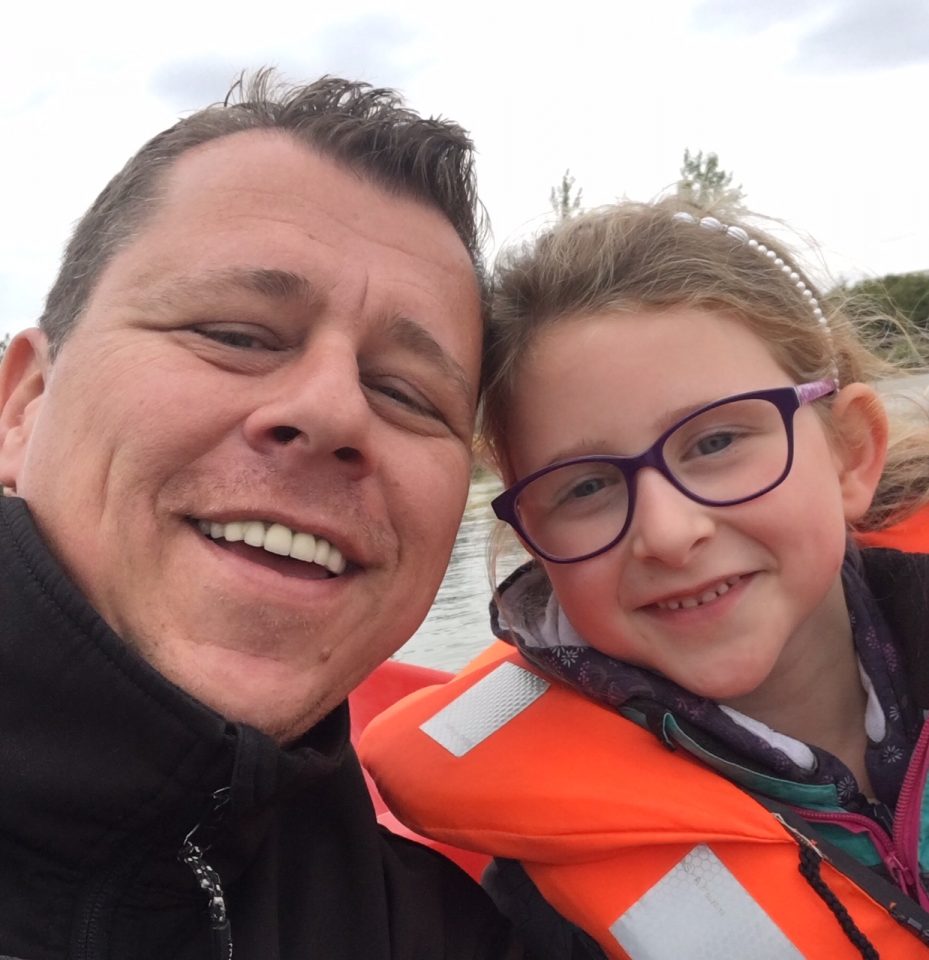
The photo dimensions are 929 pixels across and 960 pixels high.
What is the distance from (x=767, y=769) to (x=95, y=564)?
1.24 metres

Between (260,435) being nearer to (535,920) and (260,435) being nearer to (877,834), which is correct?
(535,920)

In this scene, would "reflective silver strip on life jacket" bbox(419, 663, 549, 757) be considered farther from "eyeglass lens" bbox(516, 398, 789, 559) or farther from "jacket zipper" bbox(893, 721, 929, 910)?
"jacket zipper" bbox(893, 721, 929, 910)

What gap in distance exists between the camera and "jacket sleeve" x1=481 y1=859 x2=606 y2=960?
1.62 m

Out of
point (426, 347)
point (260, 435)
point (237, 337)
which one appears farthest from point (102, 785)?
point (426, 347)

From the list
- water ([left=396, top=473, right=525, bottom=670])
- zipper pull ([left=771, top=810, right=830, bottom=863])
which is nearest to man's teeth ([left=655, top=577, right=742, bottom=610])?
zipper pull ([left=771, top=810, right=830, bottom=863])

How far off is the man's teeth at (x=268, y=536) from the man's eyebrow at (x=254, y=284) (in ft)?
1.20

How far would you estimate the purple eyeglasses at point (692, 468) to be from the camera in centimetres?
160

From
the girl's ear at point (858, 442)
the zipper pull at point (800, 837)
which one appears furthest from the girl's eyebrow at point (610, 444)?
the zipper pull at point (800, 837)

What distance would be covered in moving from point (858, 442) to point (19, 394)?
64.6 inches

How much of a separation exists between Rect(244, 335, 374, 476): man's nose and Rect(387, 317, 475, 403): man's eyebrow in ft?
0.56

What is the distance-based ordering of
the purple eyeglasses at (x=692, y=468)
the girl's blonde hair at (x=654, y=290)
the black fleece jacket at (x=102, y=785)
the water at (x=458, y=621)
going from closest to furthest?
1. the black fleece jacket at (x=102, y=785)
2. the purple eyeglasses at (x=692, y=468)
3. the girl's blonde hair at (x=654, y=290)
4. the water at (x=458, y=621)

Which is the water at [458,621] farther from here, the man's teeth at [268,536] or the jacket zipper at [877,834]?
the man's teeth at [268,536]

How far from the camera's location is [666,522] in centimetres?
155

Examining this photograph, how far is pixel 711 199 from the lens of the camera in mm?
2189
